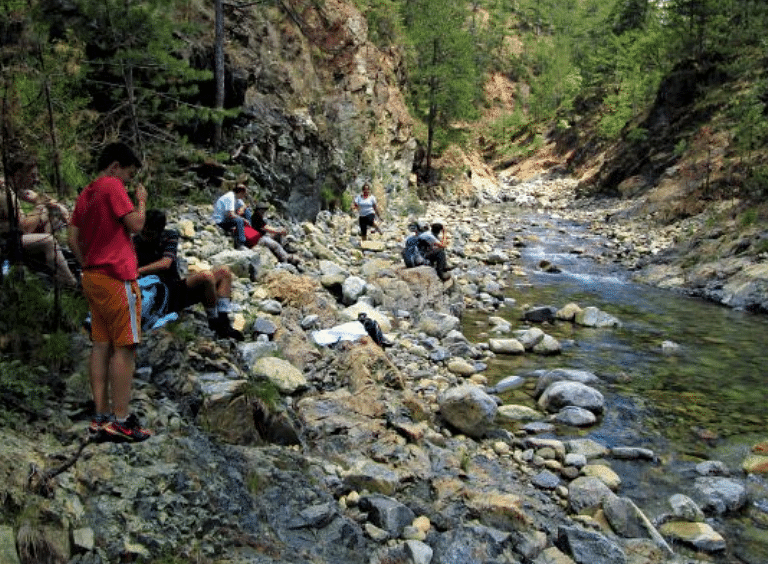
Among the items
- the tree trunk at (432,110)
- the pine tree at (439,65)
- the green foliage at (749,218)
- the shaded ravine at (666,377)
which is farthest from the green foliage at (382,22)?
the green foliage at (749,218)

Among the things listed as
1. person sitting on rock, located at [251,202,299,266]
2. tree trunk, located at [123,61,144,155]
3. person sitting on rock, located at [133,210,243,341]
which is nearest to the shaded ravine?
person sitting on rock, located at [251,202,299,266]

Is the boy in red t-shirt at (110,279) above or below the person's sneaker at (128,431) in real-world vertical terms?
above

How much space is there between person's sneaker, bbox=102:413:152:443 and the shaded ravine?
16.0ft

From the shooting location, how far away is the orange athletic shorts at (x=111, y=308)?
12.9 feet

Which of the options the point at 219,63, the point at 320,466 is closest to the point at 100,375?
the point at 320,466

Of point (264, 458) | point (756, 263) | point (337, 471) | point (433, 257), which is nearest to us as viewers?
point (264, 458)

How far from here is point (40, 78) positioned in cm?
497

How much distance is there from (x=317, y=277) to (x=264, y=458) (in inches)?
266

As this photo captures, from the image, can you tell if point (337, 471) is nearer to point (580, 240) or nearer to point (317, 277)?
point (317, 277)

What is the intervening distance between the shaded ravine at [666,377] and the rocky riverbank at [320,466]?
0.23m

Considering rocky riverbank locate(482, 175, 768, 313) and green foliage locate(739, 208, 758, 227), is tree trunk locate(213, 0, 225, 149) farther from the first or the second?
green foliage locate(739, 208, 758, 227)

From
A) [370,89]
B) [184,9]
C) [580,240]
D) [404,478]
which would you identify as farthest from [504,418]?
[370,89]

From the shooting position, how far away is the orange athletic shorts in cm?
392

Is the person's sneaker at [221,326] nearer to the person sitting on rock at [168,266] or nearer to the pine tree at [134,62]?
the person sitting on rock at [168,266]
